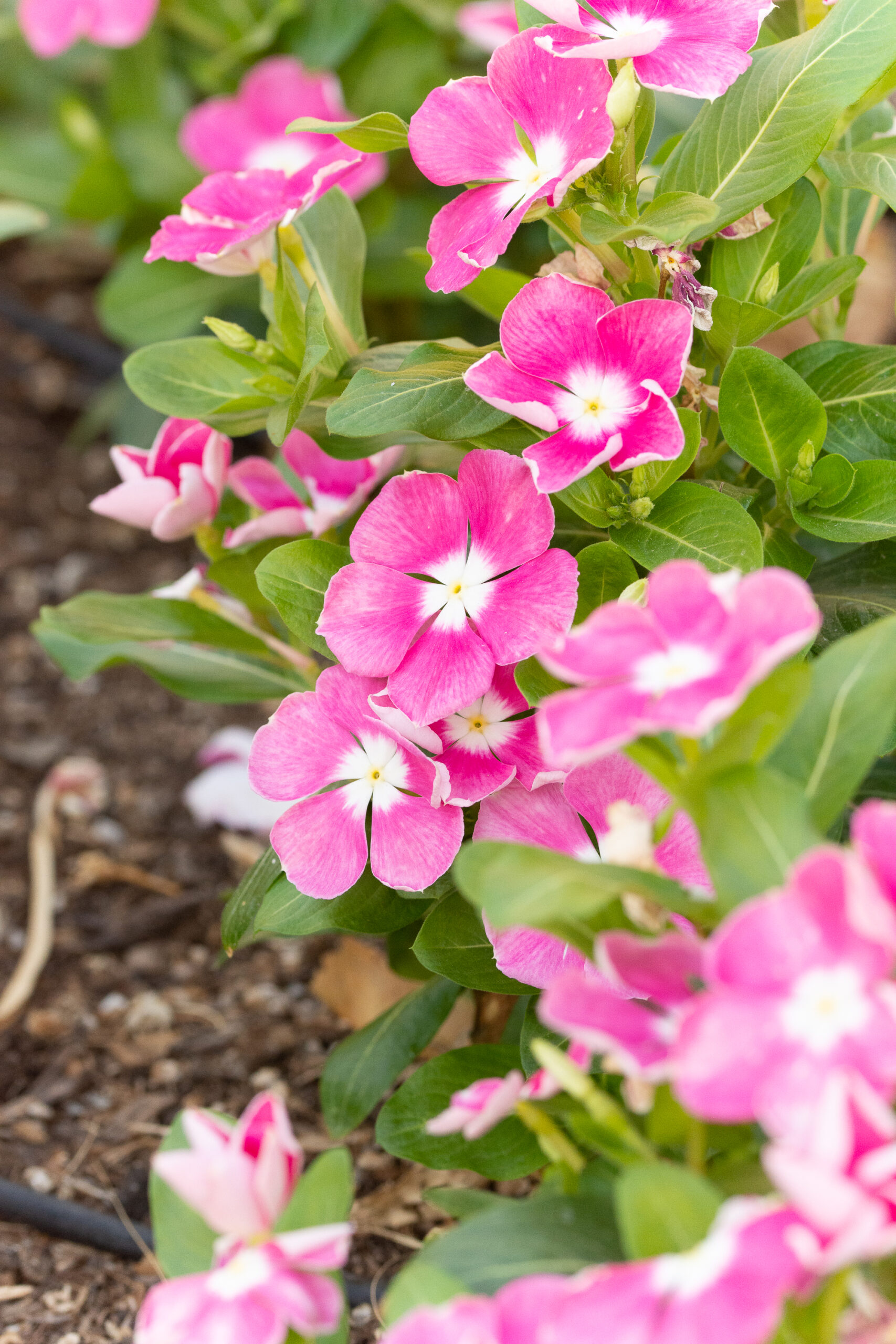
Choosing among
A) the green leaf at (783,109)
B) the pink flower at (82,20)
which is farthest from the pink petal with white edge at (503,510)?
the pink flower at (82,20)

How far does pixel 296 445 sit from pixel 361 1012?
1.82 ft

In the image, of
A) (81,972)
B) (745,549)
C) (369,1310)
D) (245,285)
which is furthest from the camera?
(245,285)

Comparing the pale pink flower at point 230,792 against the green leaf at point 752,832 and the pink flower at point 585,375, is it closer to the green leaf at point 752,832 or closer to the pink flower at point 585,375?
the pink flower at point 585,375

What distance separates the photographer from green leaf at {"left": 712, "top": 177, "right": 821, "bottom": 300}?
847 mm

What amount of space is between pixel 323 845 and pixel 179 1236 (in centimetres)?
24

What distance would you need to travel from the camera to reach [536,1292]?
20.5 inches

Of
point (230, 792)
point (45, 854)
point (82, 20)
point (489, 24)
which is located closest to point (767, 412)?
point (230, 792)

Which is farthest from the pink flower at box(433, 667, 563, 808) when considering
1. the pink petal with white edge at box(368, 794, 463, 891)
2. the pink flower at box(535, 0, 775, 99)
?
the pink flower at box(535, 0, 775, 99)

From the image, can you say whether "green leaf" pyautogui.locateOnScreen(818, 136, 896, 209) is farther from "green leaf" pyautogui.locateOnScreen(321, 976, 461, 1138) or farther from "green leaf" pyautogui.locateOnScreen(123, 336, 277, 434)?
"green leaf" pyautogui.locateOnScreen(321, 976, 461, 1138)

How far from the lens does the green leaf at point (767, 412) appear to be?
0.77 metres

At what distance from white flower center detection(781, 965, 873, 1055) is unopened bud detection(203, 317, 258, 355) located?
574 mm

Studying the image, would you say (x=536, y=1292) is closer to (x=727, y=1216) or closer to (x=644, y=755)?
(x=727, y=1216)

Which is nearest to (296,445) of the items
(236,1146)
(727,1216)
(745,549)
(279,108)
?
(745,549)

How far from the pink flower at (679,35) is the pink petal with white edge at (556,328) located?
0.42 ft
